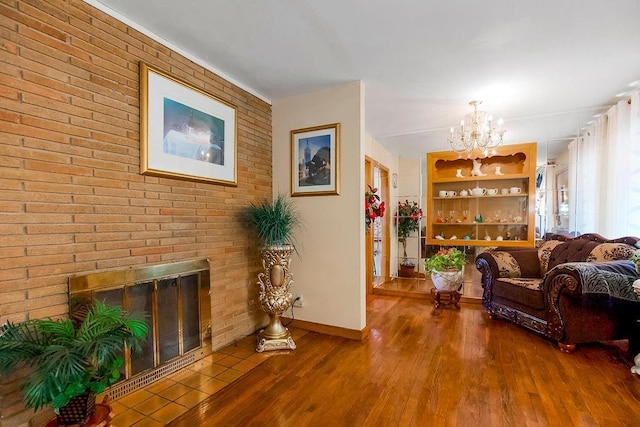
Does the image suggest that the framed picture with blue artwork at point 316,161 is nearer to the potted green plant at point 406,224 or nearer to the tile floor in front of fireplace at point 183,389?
the tile floor in front of fireplace at point 183,389

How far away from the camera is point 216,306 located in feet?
8.81

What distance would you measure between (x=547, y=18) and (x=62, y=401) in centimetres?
337

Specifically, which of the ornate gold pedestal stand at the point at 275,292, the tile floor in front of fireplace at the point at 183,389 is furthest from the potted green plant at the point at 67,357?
the ornate gold pedestal stand at the point at 275,292

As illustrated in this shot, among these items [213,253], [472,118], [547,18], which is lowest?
[213,253]

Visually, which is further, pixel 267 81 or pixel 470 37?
pixel 267 81

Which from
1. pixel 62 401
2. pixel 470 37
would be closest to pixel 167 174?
pixel 62 401

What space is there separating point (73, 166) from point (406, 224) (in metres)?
4.77

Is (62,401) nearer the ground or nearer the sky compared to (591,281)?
nearer the ground

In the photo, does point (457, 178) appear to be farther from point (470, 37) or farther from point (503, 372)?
point (503, 372)

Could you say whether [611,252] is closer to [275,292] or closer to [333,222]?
[333,222]

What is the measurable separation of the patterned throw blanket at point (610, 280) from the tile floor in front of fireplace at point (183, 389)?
8.94 ft

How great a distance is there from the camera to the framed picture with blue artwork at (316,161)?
3016 mm

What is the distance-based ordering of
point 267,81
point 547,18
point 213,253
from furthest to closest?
point 267,81 → point 213,253 → point 547,18

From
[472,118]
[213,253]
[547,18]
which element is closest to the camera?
[547,18]
